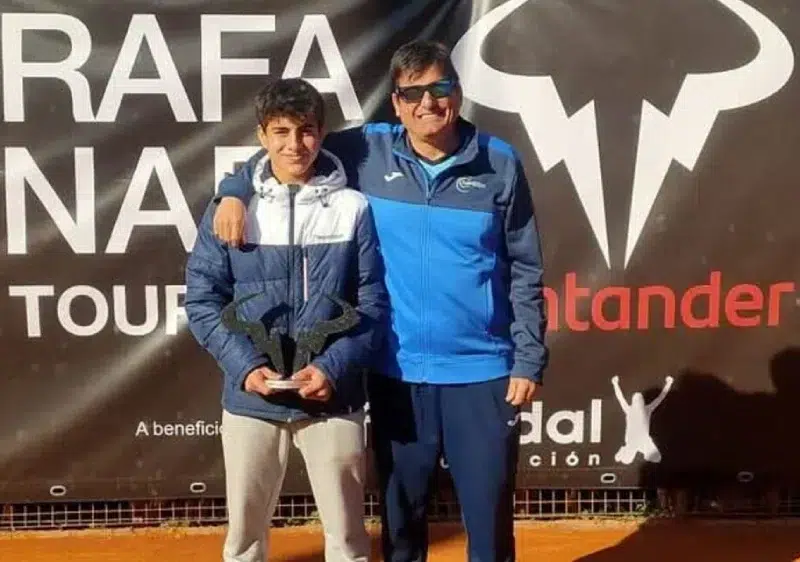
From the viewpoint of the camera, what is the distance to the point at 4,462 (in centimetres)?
432

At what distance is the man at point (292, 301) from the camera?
2971 millimetres

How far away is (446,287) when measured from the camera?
10.0 feet

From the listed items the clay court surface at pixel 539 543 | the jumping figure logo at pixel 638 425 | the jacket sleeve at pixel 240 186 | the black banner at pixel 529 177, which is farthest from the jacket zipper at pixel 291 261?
the jumping figure logo at pixel 638 425

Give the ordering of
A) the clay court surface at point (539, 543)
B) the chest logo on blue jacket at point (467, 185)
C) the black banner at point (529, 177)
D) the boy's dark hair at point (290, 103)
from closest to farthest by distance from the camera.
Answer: the boy's dark hair at point (290, 103)
the chest logo on blue jacket at point (467, 185)
the black banner at point (529, 177)
the clay court surface at point (539, 543)

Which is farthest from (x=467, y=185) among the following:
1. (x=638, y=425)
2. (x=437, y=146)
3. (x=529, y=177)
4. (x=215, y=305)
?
(x=638, y=425)

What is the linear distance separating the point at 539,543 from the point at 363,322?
5.80 feet

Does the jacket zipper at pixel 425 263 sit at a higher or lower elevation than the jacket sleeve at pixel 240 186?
lower

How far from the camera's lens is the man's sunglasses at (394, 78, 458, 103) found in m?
2.92

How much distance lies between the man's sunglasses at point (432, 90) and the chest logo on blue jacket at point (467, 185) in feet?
0.72

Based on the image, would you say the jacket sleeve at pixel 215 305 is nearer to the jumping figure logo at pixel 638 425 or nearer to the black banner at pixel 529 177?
the black banner at pixel 529 177

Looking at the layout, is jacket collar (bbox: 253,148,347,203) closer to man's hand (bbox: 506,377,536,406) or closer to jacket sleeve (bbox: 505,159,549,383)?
jacket sleeve (bbox: 505,159,549,383)

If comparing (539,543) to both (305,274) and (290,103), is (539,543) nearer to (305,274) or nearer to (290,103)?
(305,274)

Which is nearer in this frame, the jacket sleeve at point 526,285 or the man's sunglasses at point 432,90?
the man's sunglasses at point 432,90

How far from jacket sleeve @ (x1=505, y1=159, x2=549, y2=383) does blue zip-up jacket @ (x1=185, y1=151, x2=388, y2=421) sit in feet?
1.16
